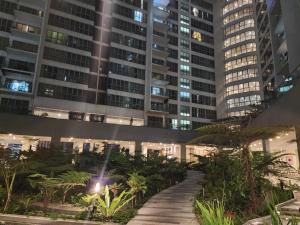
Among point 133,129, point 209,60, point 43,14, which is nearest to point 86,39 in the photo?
point 43,14

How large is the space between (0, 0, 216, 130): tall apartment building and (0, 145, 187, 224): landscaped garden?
900 inches

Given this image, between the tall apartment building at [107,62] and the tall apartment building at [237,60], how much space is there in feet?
9.30

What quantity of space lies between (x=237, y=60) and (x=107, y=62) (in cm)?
2895

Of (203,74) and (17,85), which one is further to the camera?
(203,74)

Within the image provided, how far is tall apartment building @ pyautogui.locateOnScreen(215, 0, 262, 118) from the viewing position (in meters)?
52.6

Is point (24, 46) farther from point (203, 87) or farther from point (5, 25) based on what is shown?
point (203, 87)

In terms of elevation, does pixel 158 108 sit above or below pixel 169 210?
above

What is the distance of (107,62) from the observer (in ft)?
146

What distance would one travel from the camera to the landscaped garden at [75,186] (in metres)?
8.96

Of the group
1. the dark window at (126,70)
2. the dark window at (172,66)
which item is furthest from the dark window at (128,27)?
the dark window at (172,66)

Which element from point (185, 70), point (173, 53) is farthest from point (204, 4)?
point (185, 70)

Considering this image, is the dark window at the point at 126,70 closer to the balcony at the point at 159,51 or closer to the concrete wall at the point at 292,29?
the balcony at the point at 159,51

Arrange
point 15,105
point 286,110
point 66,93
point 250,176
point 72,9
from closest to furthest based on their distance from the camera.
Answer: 1. point 250,176
2. point 286,110
3. point 15,105
4. point 66,93
5. point 72,9

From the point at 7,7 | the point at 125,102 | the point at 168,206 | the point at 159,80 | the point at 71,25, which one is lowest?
the point at 168,206
